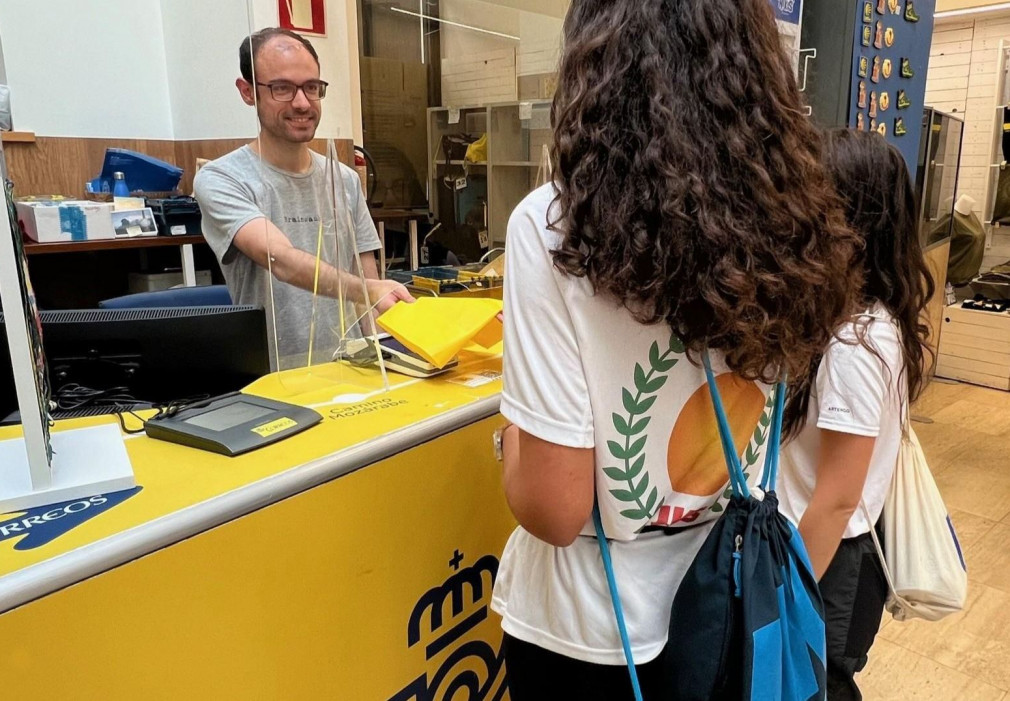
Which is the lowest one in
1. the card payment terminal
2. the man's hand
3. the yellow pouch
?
the card payment terminal

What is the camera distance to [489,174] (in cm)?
341

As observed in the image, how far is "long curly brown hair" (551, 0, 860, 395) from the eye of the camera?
718mm

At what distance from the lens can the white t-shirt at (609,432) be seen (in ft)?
2.55

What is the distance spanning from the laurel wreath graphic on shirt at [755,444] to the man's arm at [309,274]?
0.80 metres

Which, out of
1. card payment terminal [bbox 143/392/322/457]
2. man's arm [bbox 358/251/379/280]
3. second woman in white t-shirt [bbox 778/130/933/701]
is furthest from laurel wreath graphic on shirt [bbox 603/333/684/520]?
man's arm [bbox 358/251/379/280]

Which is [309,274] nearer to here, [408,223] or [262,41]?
[262,41]

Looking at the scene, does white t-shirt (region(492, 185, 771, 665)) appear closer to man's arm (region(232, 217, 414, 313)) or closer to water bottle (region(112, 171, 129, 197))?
man's arm (region(232, 217, 414, 313))

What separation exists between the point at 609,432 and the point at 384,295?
0.82 m

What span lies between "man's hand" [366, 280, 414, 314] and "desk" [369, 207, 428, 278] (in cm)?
33

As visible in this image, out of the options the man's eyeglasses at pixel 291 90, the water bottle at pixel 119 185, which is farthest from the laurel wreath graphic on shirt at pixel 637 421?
the water bottle at pixel 119 185

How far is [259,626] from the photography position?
0.98 m

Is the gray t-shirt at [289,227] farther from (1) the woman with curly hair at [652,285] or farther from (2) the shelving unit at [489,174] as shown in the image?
(2) the shelving unit at [489,174]

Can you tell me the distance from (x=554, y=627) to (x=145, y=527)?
484 mm

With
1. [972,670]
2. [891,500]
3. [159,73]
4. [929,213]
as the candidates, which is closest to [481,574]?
[891,500]
